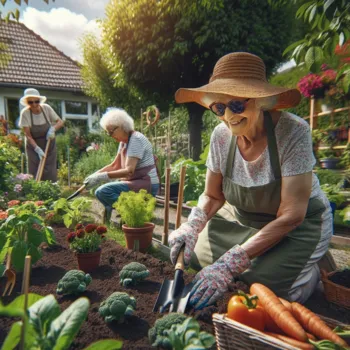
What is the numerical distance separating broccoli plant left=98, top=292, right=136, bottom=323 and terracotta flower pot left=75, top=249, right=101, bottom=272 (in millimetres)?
772

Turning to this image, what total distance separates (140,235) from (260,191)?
131 centimetres

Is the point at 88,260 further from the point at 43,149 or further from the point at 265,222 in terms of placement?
the point at 43,149

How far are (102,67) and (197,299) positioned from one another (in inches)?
445

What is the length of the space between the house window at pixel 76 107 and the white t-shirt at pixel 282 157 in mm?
13611

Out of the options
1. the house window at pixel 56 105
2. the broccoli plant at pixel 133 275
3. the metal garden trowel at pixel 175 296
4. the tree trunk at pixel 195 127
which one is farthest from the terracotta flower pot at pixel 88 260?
the house window at pixel 56 105

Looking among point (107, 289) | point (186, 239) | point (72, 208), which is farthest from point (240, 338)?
point (72, 208)

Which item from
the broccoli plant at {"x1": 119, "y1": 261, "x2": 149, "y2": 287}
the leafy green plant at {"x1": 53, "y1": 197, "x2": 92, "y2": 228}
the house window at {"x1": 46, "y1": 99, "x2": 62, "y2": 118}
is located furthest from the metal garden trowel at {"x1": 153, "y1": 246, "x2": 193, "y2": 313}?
the house window at {"x1": 46, "y1": 99, "x2": 62, "y2": 118}

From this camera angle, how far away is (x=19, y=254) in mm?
2084

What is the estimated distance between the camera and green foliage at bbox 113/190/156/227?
2884 mm

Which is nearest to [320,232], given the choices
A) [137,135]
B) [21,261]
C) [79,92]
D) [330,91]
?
[21,261]

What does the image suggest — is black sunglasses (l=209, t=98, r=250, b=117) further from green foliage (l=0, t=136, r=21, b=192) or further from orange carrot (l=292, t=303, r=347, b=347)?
green foliage (l=0, t=136, r=21, b=192)

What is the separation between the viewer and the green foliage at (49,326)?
894 mm

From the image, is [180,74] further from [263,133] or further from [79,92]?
[79,92]

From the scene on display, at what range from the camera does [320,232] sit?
2.04 metres
